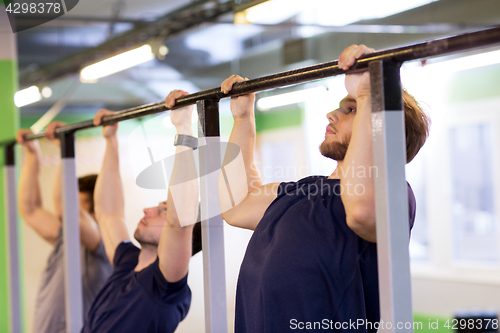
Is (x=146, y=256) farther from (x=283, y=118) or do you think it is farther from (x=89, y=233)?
(x=283, y=118)

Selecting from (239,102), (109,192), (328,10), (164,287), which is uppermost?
(328,10)

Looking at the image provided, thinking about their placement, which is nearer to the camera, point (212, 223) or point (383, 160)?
point (383, 160)

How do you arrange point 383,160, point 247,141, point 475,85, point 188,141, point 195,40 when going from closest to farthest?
1. point 383,160
2. point 247,141
3. point 188,141
4. point 475,85
5. point 195,40

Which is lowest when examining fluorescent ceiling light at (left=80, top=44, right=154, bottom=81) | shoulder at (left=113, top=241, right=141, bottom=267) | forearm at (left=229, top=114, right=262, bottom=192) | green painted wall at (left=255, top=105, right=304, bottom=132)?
shoulder at (left=113, top=241, right=141, bottom=267)

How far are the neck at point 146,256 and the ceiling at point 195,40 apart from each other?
1.56 metres

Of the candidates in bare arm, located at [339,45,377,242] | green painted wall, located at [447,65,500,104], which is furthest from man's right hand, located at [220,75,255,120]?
green painted wall, located at [447,65,500,104]

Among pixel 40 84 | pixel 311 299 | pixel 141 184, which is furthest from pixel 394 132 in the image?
pixel 40 84

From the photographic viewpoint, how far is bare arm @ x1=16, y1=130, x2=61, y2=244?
273cm

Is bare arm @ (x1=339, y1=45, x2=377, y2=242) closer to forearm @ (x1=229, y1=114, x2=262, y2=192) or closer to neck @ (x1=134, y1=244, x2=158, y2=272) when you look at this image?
forearm @ (x1=229, y1=114, x2=262, y2=192)

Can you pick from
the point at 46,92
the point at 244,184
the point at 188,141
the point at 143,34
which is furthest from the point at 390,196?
the point at 46,92

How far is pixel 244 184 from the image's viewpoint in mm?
1397

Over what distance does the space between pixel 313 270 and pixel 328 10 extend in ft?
10.7

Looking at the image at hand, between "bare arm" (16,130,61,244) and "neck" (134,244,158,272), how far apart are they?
1005 millimetres

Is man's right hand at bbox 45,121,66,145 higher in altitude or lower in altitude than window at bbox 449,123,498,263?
higher
